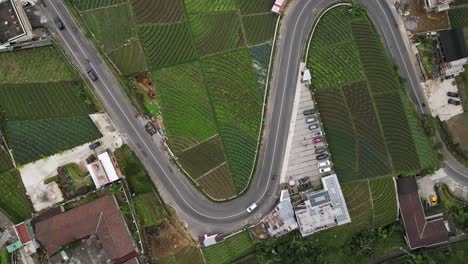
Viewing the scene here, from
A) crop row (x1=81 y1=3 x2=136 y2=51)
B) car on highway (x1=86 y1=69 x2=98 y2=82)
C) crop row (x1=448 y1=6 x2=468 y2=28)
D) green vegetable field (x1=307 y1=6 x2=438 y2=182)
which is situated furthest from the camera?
crop row (x1=448 y1=6 x2=468 y2=28)

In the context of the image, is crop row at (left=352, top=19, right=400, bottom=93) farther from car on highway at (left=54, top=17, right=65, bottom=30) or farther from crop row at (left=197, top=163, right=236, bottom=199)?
car on highway at (left=54, top=17, right=65, bottom=30)

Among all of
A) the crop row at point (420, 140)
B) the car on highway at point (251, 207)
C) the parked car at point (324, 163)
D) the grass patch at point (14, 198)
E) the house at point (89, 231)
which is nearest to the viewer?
the house at point (89, 231)

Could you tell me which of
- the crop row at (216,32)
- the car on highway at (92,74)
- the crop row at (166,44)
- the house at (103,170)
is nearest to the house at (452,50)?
the crop row at (216,32)

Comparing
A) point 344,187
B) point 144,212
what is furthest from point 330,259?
point 144,212

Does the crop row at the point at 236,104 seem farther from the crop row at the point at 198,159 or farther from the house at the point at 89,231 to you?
the house at the point at 89,231

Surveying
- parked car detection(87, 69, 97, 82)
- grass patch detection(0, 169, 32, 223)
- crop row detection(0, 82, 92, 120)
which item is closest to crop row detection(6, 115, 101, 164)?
crop row detection(0, 82, 92, 120)

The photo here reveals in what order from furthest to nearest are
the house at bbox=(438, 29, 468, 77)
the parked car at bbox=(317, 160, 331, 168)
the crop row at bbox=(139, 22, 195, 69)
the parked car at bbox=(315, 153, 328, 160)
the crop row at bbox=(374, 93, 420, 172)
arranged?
the house at bbox=(438, 29, 468, 77) < the crop row at bbox=(374, 93, 420, 172) < the parked car at bbox=(315, 153, 328, 160) < the parked car at bbox=(317, 160, 331, 168) < the crop row at bbox=(139, 22, 195, 69)

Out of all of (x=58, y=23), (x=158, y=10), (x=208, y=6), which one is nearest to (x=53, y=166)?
(x=58, y=23)
